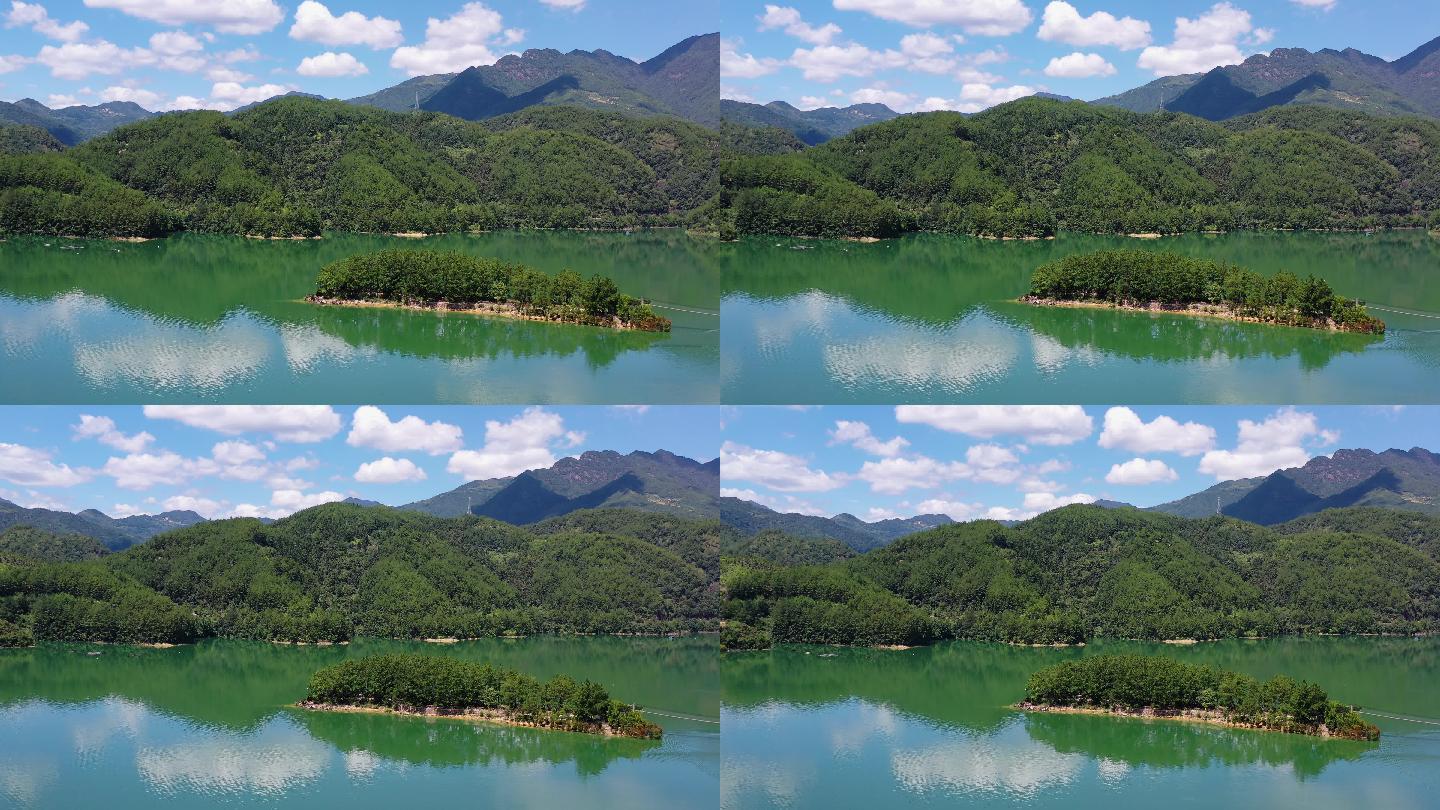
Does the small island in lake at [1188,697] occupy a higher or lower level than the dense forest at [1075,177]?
lower

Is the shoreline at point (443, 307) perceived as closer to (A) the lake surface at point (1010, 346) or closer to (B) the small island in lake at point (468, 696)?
(A) the lake surface at point (1010, 346)

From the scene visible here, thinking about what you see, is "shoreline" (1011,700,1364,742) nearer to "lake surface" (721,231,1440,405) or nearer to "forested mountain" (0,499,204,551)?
"lake surface" (721,231,1440,405)

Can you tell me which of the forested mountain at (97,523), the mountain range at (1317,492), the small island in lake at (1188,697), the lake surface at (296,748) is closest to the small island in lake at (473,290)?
the lake surface at (296,748)

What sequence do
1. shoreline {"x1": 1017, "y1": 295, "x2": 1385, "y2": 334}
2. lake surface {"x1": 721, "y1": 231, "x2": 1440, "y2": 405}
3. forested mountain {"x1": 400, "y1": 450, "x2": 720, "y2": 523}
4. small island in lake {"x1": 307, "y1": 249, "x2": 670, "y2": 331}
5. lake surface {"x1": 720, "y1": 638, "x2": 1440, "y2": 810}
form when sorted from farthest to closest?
forested mountain {"x1": 400, "y1": 450, "x2": 720, "y2": 523} → shoreline {"x1": 1017, "y1": 295, "x2": 1385, "y2": 334} → small island in lake {"x1": 307, "y1": 249, "x2": 670, "y2": 331} → lake surface {"x1": 721, "y1": 231, "x2": 1440, "y2": 405} → lake surface {"x1": 720, "y1": 638, "x2": 1440, "y2": 810}

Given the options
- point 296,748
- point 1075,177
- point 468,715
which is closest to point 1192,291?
point 468,715

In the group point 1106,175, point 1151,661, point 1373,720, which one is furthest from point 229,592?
point 1106,175

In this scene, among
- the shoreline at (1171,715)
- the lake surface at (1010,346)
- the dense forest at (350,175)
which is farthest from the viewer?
the dense forest at (350,175)

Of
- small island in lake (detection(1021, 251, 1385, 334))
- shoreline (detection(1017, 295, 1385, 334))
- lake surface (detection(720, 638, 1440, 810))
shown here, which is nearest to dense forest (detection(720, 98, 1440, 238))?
small island in lake (detection(1021, 251, 1385, 334))
